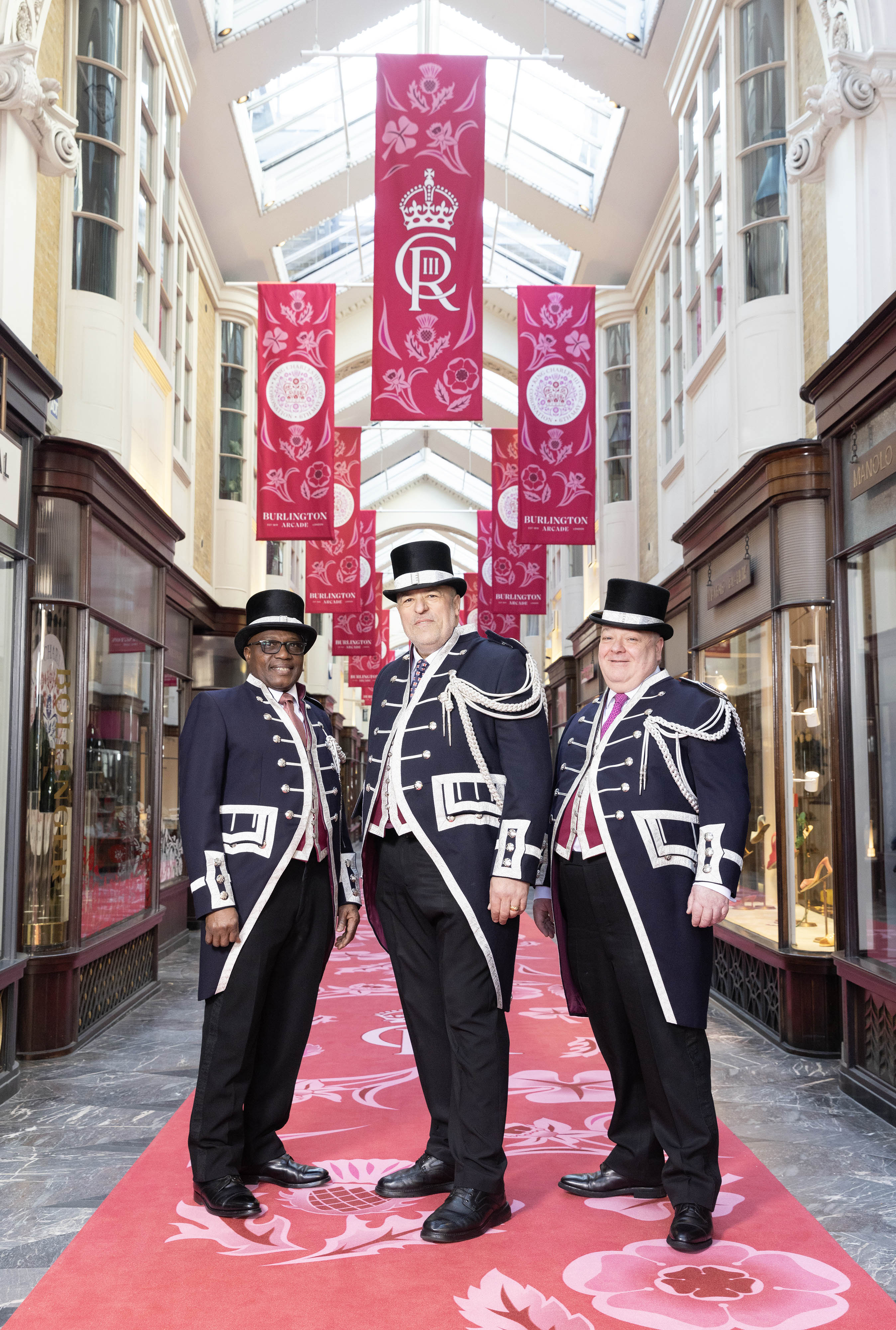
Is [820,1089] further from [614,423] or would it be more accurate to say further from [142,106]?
[614,423]

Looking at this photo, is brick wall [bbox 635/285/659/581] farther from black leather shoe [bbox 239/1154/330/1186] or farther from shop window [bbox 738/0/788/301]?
black leather shoe [bbox 239/1154/330/1186]

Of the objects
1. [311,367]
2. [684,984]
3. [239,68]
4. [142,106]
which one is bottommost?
[684,984]

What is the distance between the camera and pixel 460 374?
6.68 m

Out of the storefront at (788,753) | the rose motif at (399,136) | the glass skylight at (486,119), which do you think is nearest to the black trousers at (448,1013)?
the storefront at (788,753)

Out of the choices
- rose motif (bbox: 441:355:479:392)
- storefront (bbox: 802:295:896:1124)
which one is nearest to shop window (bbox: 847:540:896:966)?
storefront (bbox: 802:295:896:1124)

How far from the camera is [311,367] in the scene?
9.35 m

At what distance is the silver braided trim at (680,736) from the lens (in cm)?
309

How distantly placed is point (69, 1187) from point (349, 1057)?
1808mm

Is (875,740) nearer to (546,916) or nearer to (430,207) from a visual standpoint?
(546,916)

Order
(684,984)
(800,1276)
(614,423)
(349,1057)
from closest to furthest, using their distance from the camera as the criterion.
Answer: (800,1276)
(684,984)
(349,1057)
(614,423)

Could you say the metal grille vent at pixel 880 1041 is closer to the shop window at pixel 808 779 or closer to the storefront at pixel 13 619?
the shop window at pixel 808 779

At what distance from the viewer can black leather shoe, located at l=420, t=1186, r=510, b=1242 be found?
2916mm

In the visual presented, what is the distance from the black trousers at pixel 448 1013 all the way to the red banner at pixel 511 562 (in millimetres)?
10082

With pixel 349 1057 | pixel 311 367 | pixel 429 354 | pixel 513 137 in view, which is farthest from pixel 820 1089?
pixel 513 137
